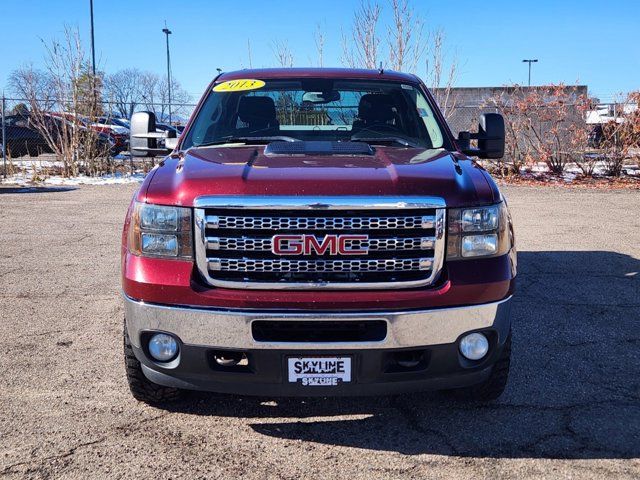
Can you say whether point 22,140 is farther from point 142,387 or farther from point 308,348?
point 308,348

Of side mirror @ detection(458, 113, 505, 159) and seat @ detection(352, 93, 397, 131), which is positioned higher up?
seat @ detection(352, 93, 397, 131)

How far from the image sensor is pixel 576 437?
3.22 m

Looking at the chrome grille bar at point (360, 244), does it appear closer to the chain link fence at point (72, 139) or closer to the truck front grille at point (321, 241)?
the truck front grille at point (321, 241)

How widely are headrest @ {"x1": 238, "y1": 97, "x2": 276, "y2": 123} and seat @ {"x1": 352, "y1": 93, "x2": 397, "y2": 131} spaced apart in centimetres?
59

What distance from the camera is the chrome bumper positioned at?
2891mm

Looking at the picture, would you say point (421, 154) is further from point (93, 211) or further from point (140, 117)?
point (93, 211)

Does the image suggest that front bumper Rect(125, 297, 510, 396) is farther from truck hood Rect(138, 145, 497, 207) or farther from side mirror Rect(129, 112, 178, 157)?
side mirror Rect(129, 112, 178, 157)

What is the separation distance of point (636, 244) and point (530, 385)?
527cm

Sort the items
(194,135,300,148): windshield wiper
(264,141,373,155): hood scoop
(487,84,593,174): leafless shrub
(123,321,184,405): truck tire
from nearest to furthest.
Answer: (123,321,184,405): truck tire → (264,141,373,155): hood scoop → (194,135,300,148): windshield wiper → (487,84,593,174): leafless shrub

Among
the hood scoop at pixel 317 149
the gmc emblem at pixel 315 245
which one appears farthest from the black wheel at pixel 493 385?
the hood scoop at pixel 317 149

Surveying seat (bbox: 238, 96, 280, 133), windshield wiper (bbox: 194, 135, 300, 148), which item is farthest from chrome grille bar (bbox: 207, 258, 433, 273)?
seat (bbox: 238, 96, 280, 133)

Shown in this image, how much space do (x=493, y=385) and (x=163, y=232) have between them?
1.84 metres

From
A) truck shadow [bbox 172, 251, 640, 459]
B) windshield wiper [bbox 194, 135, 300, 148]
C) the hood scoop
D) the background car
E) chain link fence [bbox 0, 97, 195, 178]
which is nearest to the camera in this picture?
truck shadow [bbox 172, 251, 640, 459]

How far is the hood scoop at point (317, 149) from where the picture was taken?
3.60 metres
